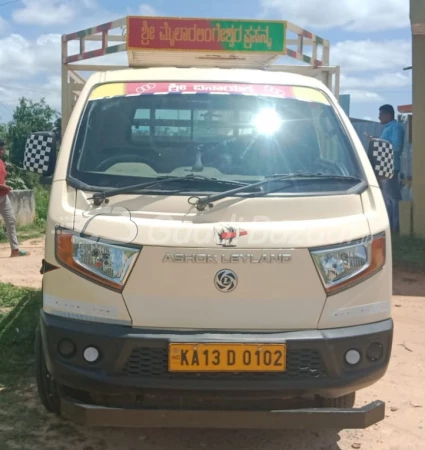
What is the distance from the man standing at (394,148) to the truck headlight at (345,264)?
23.6 ft

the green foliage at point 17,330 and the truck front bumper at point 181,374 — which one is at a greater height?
the truck front bumper at point 181,374

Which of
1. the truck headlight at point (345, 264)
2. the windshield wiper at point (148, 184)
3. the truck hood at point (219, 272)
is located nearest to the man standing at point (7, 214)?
the windshield wiper at point (148, 184)

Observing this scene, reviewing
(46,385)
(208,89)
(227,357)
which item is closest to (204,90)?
(208,89)

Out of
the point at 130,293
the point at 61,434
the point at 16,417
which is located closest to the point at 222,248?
the point at 130,293

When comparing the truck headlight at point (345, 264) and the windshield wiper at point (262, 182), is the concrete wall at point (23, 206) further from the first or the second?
the truck headlight at point (345, 264)

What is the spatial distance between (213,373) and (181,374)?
15cm

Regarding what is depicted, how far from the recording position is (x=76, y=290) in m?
3.07

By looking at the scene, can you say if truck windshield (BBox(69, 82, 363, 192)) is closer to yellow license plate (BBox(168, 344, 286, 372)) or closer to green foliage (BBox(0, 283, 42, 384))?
yellow license plate (BBox(168, 344, 286, 372))


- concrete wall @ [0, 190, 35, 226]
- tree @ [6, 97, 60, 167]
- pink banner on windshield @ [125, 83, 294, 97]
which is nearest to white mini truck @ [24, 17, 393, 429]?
pink banner on windshield @ [125, 83, 294, 97]

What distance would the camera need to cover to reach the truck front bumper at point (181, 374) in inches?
117

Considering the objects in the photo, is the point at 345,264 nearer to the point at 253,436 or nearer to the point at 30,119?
the point at 253,436

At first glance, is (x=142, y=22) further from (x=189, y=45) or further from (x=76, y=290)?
(x=76, y=290)

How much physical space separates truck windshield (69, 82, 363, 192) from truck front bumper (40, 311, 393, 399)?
85cm

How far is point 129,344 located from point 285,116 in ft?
5.74
